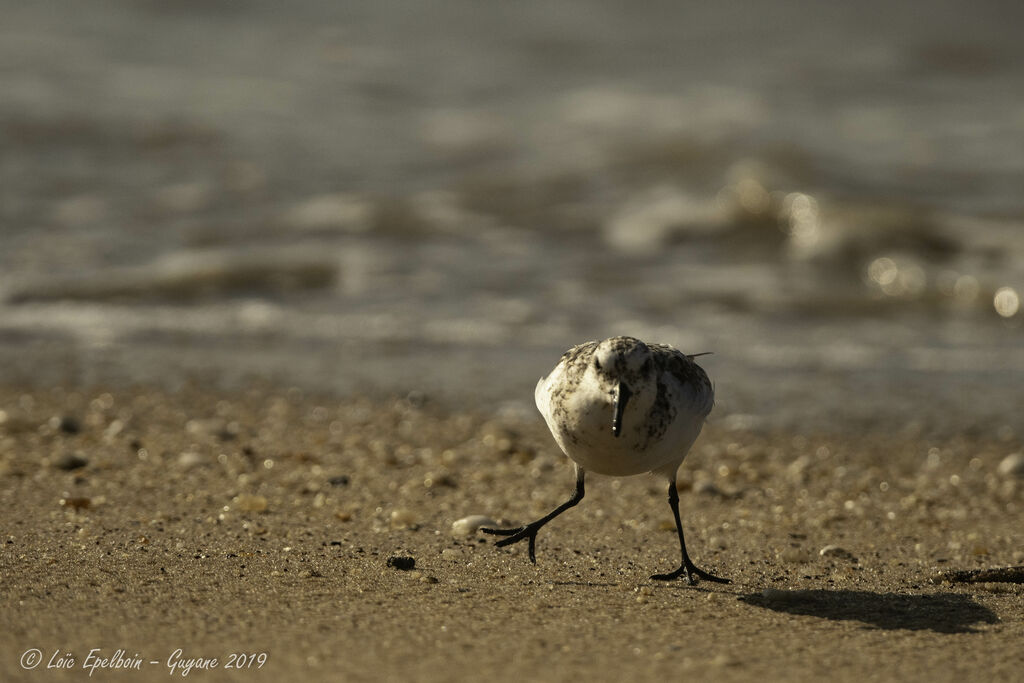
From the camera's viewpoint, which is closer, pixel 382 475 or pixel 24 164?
pixel 382 475

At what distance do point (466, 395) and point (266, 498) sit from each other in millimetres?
2441

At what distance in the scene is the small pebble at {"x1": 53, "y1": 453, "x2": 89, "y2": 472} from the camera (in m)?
5.36

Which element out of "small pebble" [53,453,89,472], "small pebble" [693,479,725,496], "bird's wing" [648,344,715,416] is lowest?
"small pebble" [53,453,89,472]

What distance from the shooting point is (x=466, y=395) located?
24.3 feet

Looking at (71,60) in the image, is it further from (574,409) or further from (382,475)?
(574,409)

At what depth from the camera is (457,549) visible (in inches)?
177

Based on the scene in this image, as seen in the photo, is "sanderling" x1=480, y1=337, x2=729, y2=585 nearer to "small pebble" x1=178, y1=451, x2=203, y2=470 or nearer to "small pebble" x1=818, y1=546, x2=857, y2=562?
"small pebble" x1=818, y1=546, x2=857, y2=562

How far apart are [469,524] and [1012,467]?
309cm

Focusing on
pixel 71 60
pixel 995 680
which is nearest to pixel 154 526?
pixel 995 680

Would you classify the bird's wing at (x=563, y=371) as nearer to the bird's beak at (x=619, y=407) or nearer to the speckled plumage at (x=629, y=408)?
the speckled plumage at (x=629, y=408)

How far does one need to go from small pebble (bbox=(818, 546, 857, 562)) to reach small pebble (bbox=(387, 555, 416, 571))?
1687mm

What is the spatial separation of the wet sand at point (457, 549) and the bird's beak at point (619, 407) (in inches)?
23.5

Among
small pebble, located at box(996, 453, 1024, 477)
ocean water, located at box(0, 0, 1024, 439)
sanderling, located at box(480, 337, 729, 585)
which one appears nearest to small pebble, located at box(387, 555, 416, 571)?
sanderling, located at box(480, 337, 729, 585)

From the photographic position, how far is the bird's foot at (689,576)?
13.6ft
